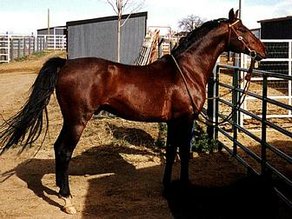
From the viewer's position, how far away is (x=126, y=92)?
5.05 m

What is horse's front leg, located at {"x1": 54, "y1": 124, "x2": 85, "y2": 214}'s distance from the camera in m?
4.84

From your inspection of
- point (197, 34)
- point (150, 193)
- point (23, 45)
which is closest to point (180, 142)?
point (150, 193)

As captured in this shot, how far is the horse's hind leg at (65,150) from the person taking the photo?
4.84 meters

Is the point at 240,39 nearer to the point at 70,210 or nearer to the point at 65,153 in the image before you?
the point at 65,153

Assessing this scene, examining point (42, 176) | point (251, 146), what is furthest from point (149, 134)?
point (42, 176)

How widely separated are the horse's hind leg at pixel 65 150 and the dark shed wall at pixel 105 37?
33.1ft

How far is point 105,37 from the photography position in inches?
650

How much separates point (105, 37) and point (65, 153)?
12.0m

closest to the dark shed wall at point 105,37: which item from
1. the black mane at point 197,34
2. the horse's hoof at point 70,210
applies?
the black mane at point 197,34

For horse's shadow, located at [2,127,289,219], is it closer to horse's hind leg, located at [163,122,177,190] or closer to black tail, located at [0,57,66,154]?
horse's hind leg, located at [163,122,177,190]

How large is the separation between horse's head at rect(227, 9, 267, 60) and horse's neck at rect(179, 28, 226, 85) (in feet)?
0.34

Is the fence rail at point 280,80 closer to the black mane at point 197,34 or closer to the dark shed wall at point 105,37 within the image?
the black mane at point 197,34

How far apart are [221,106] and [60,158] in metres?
6.71

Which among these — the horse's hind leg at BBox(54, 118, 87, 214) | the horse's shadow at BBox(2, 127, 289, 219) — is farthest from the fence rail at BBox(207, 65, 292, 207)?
the horse's hind leg at BBox(54, 118, 87, 214)
